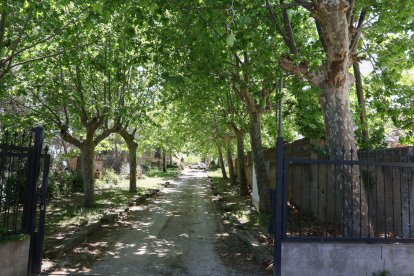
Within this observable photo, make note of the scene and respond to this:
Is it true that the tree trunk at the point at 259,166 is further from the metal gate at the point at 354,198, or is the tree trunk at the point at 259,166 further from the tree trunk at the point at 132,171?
the tree trunk at the point at 132,171

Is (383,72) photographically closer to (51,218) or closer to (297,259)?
(297,259)

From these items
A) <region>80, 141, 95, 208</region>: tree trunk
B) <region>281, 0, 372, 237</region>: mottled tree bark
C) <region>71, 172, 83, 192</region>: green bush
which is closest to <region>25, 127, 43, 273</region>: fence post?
<region>281, 0, 372, 237</region>: mottled tree bark

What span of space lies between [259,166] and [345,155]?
23.6 feet

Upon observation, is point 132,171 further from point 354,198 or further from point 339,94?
point 354,198

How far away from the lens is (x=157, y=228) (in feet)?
39.8

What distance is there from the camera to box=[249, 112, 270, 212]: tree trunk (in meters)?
14.1

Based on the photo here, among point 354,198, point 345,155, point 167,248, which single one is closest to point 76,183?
point 167,248

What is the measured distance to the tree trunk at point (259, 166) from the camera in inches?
554

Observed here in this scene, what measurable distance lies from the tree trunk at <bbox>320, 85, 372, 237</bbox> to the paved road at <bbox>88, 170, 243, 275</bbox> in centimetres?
229

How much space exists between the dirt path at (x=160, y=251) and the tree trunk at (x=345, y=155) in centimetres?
192

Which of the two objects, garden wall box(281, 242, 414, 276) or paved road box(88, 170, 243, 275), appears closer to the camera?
garden wall box(281, 242, 414, 276)

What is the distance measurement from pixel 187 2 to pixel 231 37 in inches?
146

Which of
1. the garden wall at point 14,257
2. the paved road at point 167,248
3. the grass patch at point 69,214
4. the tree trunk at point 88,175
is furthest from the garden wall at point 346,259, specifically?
the tree trunk at point 88,175

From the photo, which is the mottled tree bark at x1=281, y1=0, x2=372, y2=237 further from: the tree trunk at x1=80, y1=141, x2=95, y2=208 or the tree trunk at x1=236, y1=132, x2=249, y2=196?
the tree trunk at x1=236, y1=132, x2=249, y2=196
